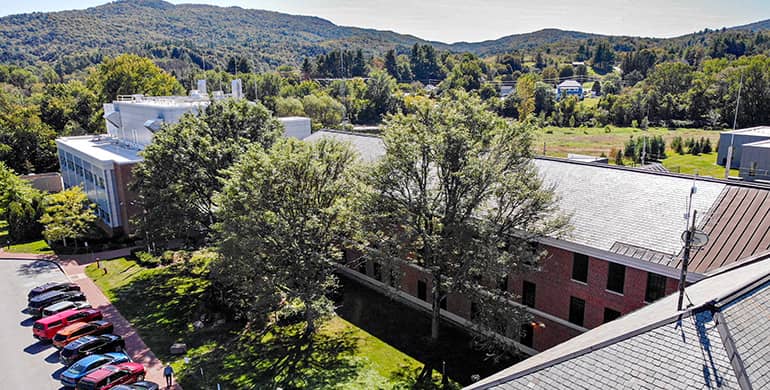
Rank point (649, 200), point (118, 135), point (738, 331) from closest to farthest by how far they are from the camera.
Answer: point (738, 331) → point (649, 200) → point (118, 135)

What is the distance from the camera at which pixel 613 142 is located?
96688mm

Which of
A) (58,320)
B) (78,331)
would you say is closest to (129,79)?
(58,320)

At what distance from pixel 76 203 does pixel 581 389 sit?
46.9 metres

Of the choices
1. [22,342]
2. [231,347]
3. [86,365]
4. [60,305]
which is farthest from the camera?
[60,305]

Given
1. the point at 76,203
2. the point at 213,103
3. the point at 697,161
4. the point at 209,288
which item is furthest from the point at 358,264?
the point at 697,161

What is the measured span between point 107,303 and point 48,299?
3.46 m

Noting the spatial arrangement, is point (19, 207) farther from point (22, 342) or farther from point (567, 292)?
point (567, 292)

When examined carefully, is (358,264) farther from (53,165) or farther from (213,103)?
(53,165)

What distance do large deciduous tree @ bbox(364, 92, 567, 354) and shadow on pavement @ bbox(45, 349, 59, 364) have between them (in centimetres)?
1858

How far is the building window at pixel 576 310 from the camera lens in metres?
25.0

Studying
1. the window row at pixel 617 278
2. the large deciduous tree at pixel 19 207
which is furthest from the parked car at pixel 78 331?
the window row at pixel 617 278

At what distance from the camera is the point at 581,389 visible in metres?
10.1

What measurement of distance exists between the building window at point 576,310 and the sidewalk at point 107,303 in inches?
798

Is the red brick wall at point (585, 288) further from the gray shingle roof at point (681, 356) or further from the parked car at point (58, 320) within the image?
the parked car at point (58, 320)
